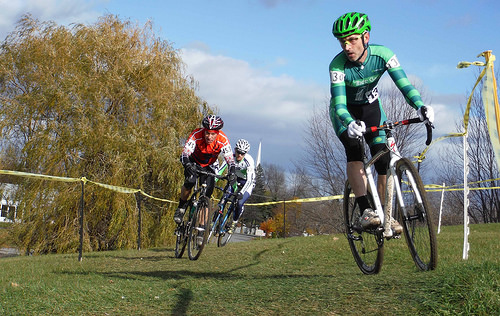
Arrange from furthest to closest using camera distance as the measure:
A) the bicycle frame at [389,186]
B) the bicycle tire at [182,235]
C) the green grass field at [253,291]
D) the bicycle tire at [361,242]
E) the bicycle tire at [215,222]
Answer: the bicycle tire at [215,222] < the bicycle tire at [182,235] < the bicycle tire at [361,242] < the bicycle frame at [389,186] < the green grass field at [253,291]

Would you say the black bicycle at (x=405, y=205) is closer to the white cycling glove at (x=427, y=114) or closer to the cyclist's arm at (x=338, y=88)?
the white cycling glove at (x=427, y=114)

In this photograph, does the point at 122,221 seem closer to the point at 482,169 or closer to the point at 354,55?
the point at 354,55

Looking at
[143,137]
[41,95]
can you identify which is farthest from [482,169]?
[41,95]

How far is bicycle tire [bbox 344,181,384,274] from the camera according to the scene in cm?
512

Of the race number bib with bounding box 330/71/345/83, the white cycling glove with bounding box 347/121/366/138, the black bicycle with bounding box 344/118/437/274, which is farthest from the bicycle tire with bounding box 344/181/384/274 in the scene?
the race number bib with bounding box 330/71/345/83

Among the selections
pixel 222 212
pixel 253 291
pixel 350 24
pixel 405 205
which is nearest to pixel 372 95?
pixel 350 24

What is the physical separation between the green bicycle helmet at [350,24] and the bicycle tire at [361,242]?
63.9 inches

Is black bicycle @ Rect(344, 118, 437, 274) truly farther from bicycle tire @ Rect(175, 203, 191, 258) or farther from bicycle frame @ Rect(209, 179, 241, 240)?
bicycle frame @ Rect(209, 179, 241, 240)

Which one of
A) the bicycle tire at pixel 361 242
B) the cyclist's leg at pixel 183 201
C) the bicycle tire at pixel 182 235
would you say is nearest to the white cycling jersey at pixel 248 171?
the bicycle tire at pixel 182 235

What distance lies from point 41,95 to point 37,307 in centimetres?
1397

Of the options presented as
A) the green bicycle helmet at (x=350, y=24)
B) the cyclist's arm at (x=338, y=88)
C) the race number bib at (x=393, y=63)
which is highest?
the green bicycle helmet at (x=350, y=24)

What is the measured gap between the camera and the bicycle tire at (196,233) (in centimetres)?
778

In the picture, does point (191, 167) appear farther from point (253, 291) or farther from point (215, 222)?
point (253, 291)

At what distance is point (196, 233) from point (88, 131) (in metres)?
10.2
